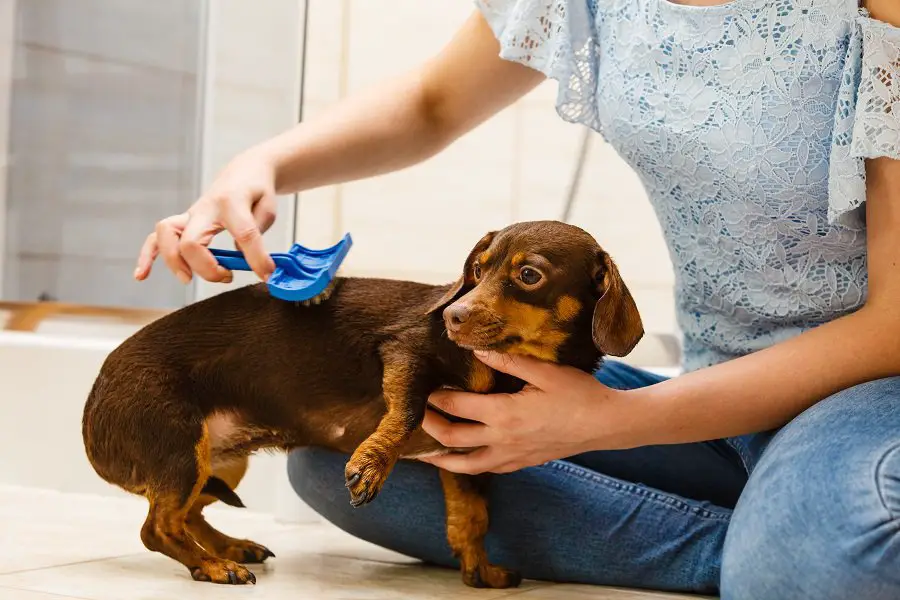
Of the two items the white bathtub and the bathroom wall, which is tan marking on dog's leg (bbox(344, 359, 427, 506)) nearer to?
the white bathtub

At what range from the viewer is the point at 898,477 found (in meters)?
1.01

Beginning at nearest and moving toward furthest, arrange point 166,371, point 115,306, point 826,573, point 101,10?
point 826,573 → point 166,371 → point 115,306 → point 101,10

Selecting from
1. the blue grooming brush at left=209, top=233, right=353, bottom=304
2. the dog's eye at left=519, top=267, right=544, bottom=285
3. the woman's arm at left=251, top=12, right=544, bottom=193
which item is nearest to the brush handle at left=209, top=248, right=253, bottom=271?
the blue grooming brush at left=209, top=233, right=353, bottom=304

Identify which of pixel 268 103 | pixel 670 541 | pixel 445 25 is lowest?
pixel 670 541

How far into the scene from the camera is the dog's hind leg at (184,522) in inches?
50.9

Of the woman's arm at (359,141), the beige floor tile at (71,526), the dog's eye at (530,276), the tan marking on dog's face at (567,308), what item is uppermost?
the woman's arm at (359,141)

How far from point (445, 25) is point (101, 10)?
3.31 feet

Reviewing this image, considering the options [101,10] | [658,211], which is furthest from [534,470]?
[101,10]

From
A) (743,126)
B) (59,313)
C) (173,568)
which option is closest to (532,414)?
(743,126)

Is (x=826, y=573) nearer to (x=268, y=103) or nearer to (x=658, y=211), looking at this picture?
(x=658, y=211)

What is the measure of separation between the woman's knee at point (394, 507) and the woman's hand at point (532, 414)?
22 centimetres

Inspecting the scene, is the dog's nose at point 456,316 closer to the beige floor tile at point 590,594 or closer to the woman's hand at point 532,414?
the woman's hand at point 532,414

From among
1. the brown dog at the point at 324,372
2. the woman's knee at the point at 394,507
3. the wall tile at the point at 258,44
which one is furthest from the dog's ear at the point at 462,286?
the wall tile at the point at 258,44

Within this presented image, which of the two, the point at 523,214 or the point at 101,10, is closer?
the point at 523,214
